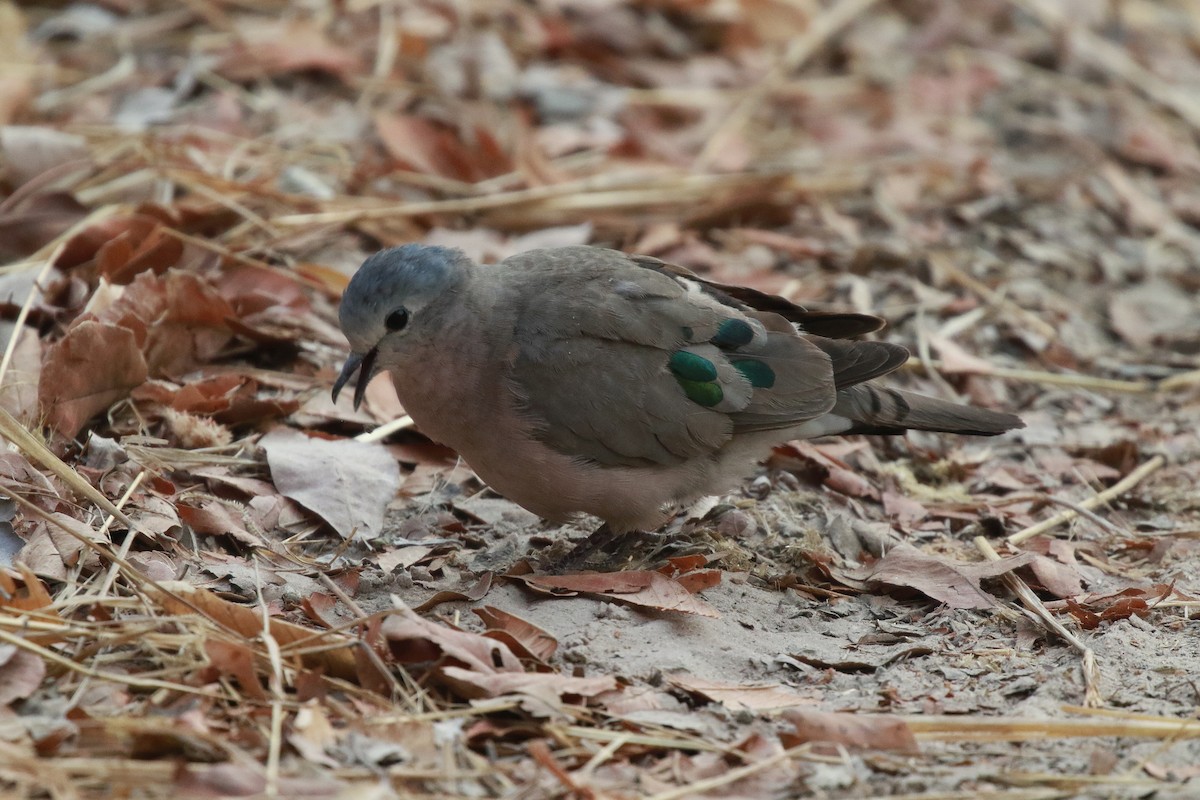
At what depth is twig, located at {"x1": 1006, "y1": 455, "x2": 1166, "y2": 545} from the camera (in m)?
4.65

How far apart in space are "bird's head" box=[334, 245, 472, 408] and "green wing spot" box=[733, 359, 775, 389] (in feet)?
3.06

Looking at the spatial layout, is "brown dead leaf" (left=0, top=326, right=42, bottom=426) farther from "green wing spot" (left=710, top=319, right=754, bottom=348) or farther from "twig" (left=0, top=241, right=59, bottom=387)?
"green wing spot" (left=710, top=319, right=754, bottom=348)

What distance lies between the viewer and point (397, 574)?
13.4 ft

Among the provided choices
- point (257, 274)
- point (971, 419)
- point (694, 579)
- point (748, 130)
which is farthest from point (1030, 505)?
point (748, 130)

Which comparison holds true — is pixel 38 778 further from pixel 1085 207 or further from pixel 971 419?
pixel 1085 207

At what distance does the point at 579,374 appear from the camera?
4199 mm

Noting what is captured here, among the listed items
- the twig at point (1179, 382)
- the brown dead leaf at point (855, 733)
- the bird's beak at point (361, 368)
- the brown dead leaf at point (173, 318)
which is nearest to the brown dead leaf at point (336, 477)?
the bird's beak at point (361, 368)

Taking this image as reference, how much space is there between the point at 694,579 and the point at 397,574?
34.4 inches

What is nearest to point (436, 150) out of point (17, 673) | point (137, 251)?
point (137, 251)

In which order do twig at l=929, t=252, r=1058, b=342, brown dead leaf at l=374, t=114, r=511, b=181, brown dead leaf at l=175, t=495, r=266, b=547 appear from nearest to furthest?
brown dead leaf at l=175, t=495, r=266, b=547
twig at l=929, t=252, r=1058, b=342
brown dead leaf at l=374, t=114, r=511, b=181

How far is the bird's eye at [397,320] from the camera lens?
413cm

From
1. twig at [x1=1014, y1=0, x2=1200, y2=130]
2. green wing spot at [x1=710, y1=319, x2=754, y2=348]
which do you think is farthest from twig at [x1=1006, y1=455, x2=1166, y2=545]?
twig at [x1=1014, y1=0, x2=1200, y2=130]

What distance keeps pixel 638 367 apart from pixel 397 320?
74 cm

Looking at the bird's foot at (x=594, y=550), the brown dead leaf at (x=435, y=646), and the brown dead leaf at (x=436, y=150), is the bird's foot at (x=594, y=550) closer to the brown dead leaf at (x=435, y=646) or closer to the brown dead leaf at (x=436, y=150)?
the brown dead leaf at (x=435, y=646)
